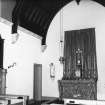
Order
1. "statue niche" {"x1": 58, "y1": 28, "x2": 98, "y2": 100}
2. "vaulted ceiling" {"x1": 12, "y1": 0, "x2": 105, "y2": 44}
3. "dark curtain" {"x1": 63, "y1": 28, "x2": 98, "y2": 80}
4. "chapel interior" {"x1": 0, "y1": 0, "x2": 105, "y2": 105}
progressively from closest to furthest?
"chapel interior" {"x1": 0, "y1": 0, "x2": 105, "y2": 105}
"vaulted ceiling" {"x1": 12, "y1": 0, "x2": 105, "y2": 44}
"statue niche" {"x1": 58, "y1": 28, "x2": 98, "y2": 100}
"dark curtain" {"x1": 63, "y1": 28, "x2": 98, "y2": 80}

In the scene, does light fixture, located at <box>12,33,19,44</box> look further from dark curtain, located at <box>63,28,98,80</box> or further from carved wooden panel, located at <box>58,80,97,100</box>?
carved wooden panel, located at <box>58,80,97,100</box>

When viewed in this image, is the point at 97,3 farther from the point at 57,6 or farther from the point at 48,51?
the point at 48,51

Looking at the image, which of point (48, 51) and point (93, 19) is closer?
point (93, 19)

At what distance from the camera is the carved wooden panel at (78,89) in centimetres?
1003

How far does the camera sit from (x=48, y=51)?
11969mm

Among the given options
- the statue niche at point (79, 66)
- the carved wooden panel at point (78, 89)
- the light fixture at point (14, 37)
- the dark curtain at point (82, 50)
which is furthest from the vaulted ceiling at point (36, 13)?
the carved wooden panel at point (78, 89)

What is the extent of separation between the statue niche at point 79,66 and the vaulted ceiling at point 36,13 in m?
1.59

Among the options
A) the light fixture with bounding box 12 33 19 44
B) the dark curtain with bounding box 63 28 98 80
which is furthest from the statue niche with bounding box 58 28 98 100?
the light fixture with bounding box 12 33 19 44

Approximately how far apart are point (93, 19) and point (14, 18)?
4.30 meters

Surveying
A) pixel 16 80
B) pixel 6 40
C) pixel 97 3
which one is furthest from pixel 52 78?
pixel 97 3

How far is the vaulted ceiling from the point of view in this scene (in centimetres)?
940

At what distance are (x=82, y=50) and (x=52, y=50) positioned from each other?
1.92 m

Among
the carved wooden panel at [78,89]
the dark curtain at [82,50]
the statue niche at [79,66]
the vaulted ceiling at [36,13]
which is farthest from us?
the dark curtain at [82,50]

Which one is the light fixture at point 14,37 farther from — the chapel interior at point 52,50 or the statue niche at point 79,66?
the statue niche at point 79,66
